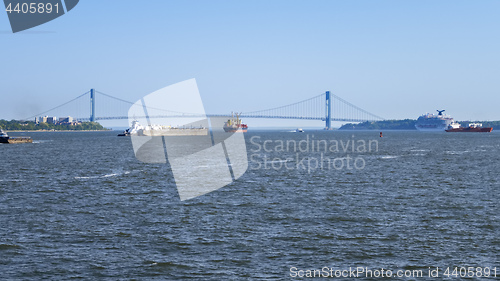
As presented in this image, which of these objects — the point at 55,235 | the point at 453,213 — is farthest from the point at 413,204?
the point at 55,235

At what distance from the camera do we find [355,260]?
18953mm

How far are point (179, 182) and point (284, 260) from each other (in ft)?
87.6

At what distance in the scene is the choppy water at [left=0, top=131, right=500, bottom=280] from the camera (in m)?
18.4

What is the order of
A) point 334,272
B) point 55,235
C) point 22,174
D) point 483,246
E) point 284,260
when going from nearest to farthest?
point 334,272 → point 284,260 → point 483,246 → point 55,235 → point 22,174

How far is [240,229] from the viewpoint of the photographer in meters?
24.0

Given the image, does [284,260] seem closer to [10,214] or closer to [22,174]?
[10,214]

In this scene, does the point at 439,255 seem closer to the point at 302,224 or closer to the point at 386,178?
the point at 302,224

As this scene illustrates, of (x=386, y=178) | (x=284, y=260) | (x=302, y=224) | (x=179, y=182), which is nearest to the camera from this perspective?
(x=284, y=260)

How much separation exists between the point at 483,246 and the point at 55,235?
16891 millimetres

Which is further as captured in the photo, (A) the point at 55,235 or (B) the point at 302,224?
(B) the point at 302,224

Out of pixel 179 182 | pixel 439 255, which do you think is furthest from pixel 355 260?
pixel 179 182

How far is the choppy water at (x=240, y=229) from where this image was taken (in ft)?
60.5

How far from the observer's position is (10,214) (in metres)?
27.6

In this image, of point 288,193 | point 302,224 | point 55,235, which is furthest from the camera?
point 288,193
